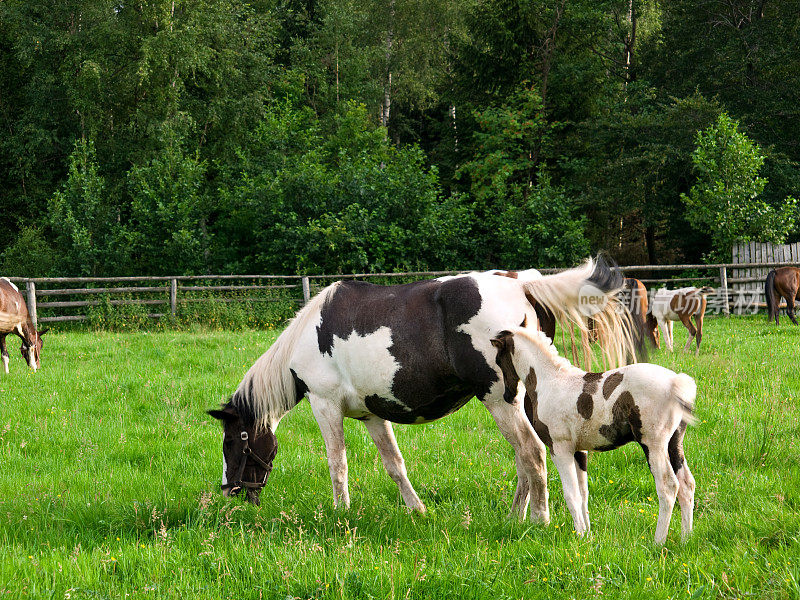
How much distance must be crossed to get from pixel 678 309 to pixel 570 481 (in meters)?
9.30

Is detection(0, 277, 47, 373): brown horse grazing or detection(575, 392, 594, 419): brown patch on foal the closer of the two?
detection(575, 392, 594, 419): brown patch on foal

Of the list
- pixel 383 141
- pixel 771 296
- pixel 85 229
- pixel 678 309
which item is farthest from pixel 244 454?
pixel 383 141

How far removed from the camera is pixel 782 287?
51.5 feet

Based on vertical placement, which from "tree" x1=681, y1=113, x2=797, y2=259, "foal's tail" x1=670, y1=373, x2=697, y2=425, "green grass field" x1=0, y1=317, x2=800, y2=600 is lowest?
"green grass field" x1=0, y1=317, x2=800, y2=600

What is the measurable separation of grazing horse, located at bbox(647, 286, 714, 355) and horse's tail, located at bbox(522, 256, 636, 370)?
7559mm

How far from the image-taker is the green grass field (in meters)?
3.16

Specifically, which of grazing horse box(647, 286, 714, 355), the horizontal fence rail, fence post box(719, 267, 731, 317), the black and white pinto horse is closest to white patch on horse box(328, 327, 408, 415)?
the black and white pinto horse

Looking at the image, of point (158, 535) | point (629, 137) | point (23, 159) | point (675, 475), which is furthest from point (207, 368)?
point (23, 159)

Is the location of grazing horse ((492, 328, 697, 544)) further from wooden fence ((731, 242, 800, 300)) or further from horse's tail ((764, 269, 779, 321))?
wooden fence ((731, 242, 800, 300))

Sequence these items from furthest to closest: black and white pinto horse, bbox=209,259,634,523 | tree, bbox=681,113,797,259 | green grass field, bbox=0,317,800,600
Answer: tree, bbox=681,113,797,259
black and white pinto horse, bbox=209,259,634,523
green grass field, bbox=0,317,800,600

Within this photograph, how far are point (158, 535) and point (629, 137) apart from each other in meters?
22.3

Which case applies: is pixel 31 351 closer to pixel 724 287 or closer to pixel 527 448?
pixel 527 448

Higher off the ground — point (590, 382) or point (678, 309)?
point (590, 382)

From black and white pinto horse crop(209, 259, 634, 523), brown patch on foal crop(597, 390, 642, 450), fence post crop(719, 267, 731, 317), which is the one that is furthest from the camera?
fence post crop(719, 267, 731, 317)
